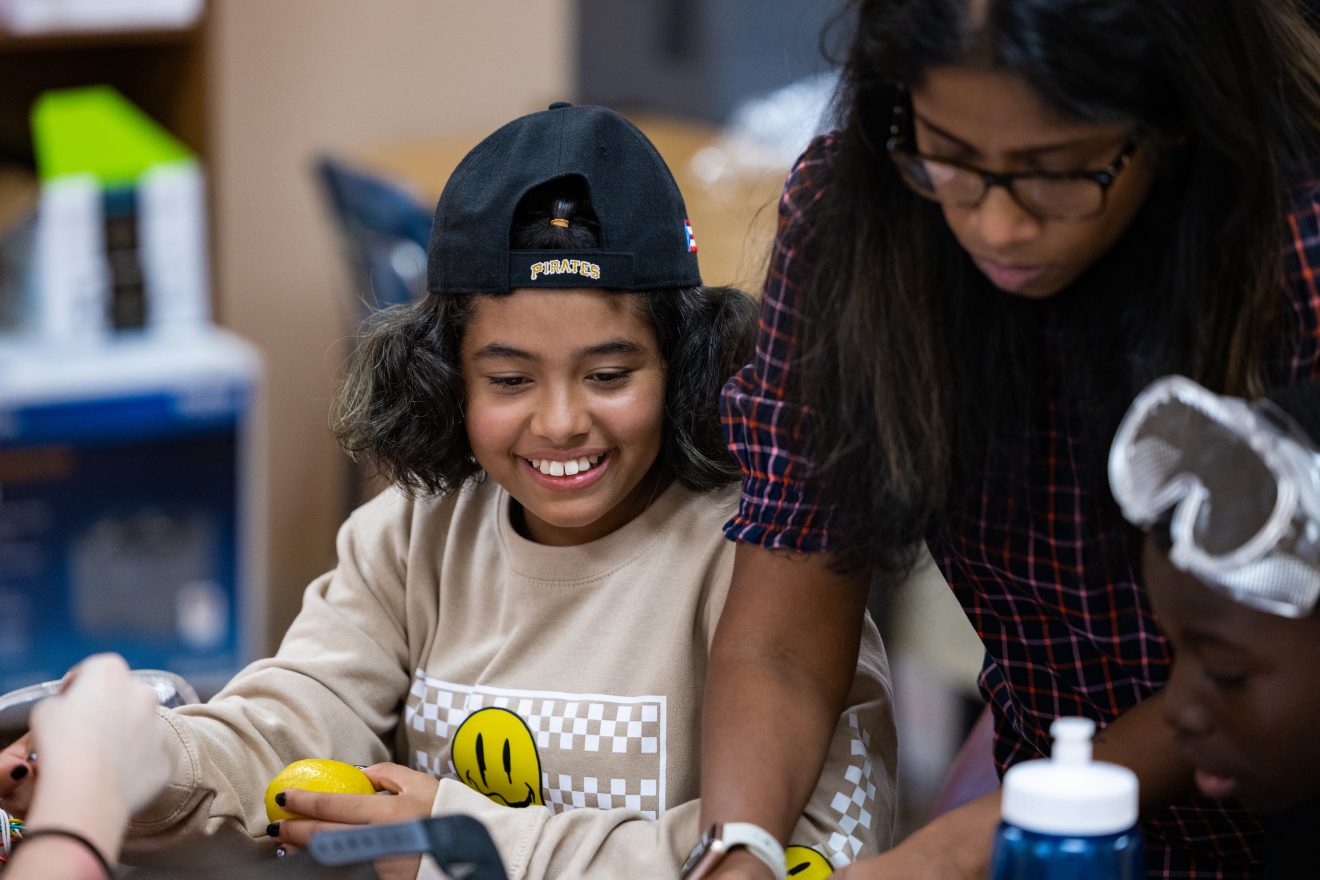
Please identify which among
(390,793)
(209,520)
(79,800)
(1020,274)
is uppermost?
(1020,274)

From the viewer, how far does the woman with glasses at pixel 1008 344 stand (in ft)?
3.31

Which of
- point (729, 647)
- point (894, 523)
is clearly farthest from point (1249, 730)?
point (729, 647)

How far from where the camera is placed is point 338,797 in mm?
1253

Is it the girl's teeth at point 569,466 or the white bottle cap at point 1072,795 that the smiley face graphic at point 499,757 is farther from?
the white bottle cap at point 1072,795

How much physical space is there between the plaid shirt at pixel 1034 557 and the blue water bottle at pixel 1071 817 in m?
0.28

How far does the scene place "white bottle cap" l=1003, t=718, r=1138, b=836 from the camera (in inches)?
34.3

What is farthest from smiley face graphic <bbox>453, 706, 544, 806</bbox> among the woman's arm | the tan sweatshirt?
the woman's arm

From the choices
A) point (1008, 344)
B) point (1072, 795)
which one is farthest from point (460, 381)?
point (1072, 795)

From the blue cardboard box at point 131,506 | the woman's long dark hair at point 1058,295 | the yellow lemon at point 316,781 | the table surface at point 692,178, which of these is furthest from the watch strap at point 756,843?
the blue cardboard box at point 131,506

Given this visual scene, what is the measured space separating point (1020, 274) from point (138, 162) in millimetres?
2312

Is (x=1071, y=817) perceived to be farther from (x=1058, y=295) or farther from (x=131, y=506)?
(x=131, y=506)

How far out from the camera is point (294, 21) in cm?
348

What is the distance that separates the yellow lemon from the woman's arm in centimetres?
26

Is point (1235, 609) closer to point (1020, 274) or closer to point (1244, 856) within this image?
point (1020, 274)
